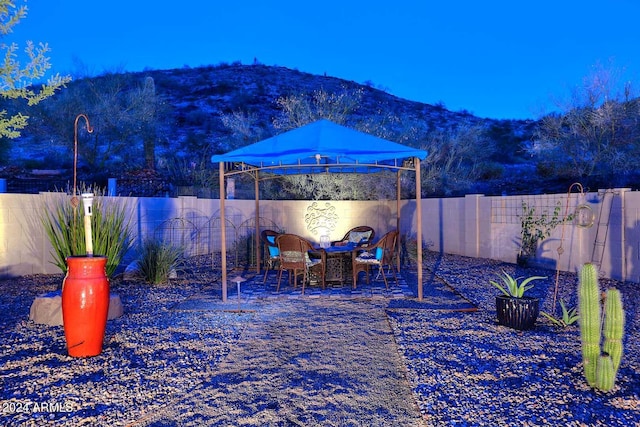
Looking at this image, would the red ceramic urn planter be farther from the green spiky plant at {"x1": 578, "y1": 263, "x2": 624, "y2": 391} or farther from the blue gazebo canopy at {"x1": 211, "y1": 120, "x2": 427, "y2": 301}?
the green spiky plant at {"x1": 578, "y1": 263, "x2": 624, "y2": 391}

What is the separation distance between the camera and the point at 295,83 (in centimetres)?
3073

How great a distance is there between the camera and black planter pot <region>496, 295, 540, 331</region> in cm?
409

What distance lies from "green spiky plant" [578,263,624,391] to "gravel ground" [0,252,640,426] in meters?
0.12

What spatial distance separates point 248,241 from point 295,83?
23778 millimetres

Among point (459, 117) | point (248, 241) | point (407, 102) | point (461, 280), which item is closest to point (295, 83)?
point (407, 102)

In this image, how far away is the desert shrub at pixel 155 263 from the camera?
21.6 feet

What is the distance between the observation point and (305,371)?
3.20 m

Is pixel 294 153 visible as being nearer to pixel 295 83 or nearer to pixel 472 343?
pixel 472 343

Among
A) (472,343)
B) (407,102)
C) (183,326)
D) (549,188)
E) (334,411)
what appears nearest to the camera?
(334,411)

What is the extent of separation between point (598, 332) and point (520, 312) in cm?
124

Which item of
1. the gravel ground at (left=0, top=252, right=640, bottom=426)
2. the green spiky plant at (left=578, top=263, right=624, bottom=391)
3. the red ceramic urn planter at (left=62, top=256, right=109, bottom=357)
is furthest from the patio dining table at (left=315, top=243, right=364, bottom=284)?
the green spiky plant at (left=578, top=263, right=624, bottom=391)

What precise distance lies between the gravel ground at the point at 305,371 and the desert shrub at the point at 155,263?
4.82 ft

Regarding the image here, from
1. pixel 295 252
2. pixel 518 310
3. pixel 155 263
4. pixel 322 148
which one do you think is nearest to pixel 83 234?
pixel 155 263

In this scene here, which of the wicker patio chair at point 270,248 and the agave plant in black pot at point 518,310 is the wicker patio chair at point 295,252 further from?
the agave plant in black pot at point 518,310
